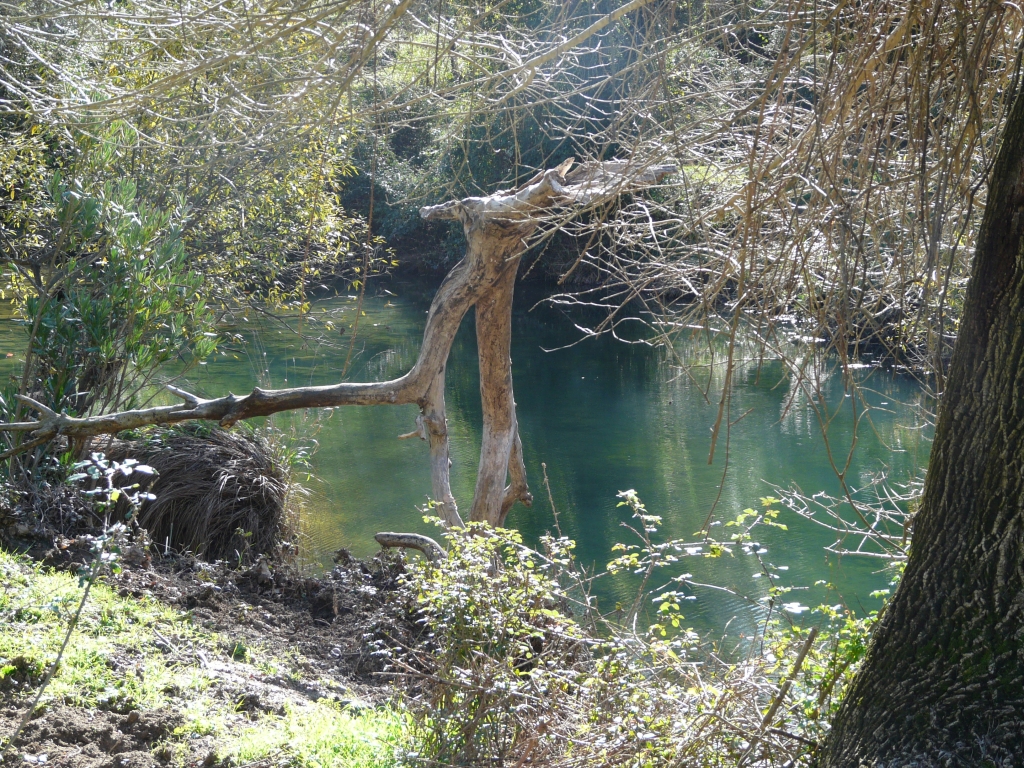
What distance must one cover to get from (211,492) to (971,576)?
5.66 meters

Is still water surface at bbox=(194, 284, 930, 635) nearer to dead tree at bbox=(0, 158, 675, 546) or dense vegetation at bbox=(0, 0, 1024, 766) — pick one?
dead tree at bbox=(0, 158, 675, 546)

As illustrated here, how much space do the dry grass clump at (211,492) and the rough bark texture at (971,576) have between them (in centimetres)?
525

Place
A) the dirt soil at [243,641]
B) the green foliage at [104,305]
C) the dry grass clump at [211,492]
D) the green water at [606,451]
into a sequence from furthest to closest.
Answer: the green water at [606,451], the dry grass clump at [211,492], the green foliage at [104,305], the dirt soil at [243,641]

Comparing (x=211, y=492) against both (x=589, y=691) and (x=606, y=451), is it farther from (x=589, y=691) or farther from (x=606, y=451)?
(x=606, y=451)

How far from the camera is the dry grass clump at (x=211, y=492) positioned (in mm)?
6566

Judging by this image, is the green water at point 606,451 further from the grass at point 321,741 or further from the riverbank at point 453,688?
the grass at point 321,741

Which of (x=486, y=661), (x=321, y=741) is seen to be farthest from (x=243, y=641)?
(x=486, y=661)

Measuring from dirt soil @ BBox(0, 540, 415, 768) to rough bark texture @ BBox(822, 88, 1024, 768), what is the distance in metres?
1.44

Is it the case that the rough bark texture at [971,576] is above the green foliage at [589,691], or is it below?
above

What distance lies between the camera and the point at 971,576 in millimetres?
2088

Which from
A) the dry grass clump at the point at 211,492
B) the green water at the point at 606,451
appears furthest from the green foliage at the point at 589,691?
the dry grass clump at the point at 211,492

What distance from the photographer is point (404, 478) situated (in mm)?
10273

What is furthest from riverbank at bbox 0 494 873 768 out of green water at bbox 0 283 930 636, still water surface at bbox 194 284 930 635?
still water surface at bbox 194 284 930 635

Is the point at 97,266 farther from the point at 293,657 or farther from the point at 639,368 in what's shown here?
the point at 639,368
